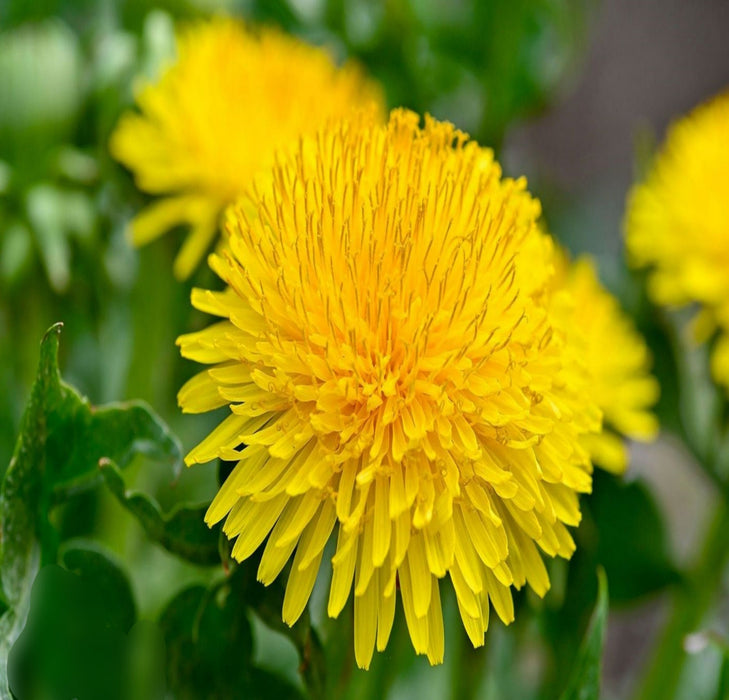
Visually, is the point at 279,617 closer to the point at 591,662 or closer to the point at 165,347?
the point at 591,662

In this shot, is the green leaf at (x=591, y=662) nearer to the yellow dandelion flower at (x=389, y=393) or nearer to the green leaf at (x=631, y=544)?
the yellow dandelion flower at (x=389, y=393)

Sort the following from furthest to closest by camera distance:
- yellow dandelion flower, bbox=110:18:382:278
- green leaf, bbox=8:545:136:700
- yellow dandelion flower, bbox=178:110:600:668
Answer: yellow dandelion flower, bbox=110:18:382:278
green leaf, bbox=8:545:136:700
yellow dandelion flower, bbox=178:110:600:668

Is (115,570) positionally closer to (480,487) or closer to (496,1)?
(480,487)

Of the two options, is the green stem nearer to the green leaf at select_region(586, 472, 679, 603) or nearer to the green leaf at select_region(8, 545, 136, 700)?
the green leaf at select_region(586, 472, 679, 603)

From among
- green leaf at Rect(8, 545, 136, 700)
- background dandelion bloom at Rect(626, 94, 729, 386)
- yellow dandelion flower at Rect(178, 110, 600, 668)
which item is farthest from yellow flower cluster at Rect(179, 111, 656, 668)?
background dandelion bloom at Rect(626, 94, 729, 386)

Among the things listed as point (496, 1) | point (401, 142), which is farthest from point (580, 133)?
point (401, 142)

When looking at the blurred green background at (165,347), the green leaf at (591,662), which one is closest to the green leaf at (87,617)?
the blurred green background at (165,347)
